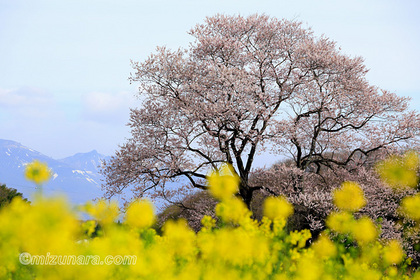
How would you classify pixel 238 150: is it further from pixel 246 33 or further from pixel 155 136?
pixel 246 33

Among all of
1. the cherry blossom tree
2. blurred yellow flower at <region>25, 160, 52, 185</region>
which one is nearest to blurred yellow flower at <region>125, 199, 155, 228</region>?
blurred yellow flower at <region>25, 160, 52, 185</region>

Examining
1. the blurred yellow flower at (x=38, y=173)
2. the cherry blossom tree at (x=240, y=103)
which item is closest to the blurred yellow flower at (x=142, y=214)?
the blurred yellow flower at (x=38, y=173)

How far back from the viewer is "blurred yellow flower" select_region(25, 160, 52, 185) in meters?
2.89

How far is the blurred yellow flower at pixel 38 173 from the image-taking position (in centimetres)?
289

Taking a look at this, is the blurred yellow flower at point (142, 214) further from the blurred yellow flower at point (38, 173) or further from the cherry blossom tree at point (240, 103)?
the cherry blossom tree at point (240, 103)

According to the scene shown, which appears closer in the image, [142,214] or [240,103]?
[142,214]

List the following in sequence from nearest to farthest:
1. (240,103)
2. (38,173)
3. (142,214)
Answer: (38,173) → (142,214) → (240,103)

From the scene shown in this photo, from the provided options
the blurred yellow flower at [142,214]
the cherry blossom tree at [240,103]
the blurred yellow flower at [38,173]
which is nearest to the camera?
the blurred yellow flower at [38,173]

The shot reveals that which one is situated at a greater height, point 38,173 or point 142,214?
point 38,173

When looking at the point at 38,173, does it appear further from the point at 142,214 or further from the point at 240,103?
the point at 240,103

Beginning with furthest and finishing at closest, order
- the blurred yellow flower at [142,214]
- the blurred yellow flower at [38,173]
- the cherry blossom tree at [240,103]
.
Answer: the cherry blossom tree at [240,103]
the blurred yellow flower at [142,214]
the blurred yellow flower at [38,173]

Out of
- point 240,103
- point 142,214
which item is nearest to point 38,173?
point 142,214

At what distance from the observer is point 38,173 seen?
291 centimetres

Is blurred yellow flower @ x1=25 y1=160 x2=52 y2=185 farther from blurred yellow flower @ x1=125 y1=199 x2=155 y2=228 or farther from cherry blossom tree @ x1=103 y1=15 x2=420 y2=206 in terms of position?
cherry blossom tree @ x1=103 y1=15 x2=420 y2=206
